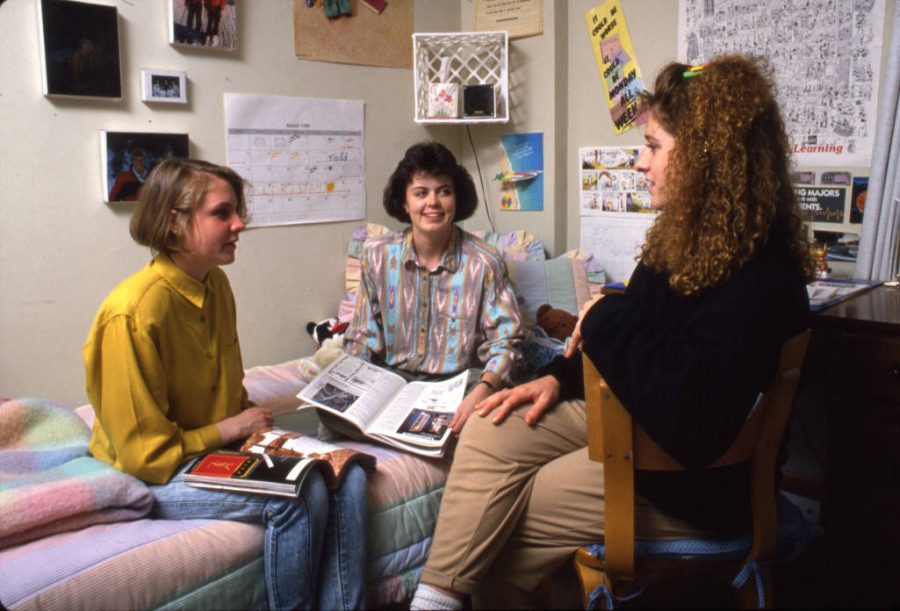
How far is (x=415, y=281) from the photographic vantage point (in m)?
2.00

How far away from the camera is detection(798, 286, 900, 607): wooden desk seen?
4.64 feet

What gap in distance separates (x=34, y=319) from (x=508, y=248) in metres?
1.51

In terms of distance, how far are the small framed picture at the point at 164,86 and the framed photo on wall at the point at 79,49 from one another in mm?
73

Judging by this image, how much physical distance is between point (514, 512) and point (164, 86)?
163 centimetres

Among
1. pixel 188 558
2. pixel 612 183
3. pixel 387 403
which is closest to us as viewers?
pixel 188 558

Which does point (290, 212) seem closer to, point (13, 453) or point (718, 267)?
point (13, 453)

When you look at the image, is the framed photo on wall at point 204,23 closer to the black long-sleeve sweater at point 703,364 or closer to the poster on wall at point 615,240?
the poster on wall at point 615,240

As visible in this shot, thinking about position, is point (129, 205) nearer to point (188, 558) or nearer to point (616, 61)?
point (188, 558)

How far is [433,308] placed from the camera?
1.99m

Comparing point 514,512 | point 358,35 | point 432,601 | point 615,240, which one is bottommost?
point 432,601

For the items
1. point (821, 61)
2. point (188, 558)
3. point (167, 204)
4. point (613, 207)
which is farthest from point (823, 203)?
point (188, 558)

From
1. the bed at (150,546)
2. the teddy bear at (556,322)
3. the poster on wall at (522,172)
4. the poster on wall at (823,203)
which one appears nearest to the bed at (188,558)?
the bed at (150,546)

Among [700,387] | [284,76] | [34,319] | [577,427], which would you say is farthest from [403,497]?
[284,76]

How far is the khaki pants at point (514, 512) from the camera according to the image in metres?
1.20
